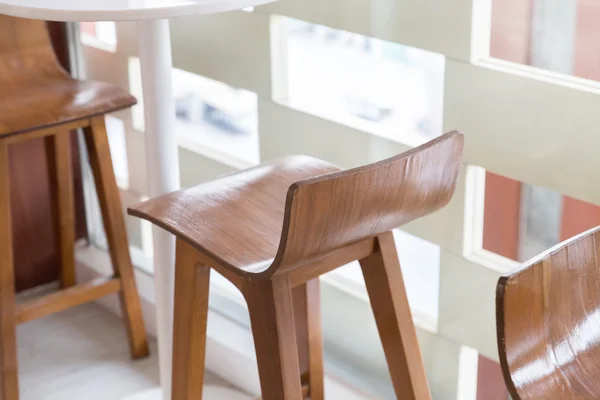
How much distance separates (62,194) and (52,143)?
0.46 ft

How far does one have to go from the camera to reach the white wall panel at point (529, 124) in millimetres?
1499

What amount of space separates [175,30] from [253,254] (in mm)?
1053

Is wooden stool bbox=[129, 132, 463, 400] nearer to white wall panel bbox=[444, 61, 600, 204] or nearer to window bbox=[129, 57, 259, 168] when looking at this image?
white wall panel bbox=[444, 61, 600, 204]

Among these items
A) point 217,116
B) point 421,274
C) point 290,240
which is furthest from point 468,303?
point 217,116

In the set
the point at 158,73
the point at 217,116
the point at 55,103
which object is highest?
the point at 158,73

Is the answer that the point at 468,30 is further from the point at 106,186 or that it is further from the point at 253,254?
the point at 106,186

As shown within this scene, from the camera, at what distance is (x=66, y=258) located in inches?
101

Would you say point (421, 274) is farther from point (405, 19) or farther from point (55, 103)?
point (55, 103)

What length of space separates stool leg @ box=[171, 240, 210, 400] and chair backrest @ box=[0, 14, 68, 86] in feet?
3.02

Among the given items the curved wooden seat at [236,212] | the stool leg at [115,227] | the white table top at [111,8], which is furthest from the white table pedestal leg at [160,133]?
the stool leg at [115,227]

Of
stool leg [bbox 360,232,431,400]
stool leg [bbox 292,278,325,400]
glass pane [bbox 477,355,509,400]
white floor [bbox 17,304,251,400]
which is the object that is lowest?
white floor [bbox 17,304,251,400]

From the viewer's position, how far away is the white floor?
7.56 ft

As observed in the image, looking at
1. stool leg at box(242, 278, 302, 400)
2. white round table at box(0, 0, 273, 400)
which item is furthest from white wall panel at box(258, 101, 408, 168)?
stool leg at box(242, 278, 302, 400)

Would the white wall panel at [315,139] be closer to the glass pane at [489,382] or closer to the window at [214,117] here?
the window at [214,117]
